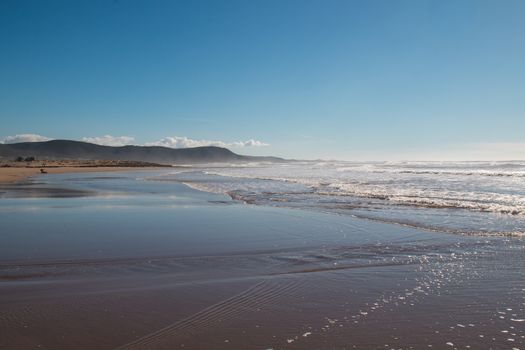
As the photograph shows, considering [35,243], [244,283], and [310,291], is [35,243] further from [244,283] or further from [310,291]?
[310,291]

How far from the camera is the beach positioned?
15.2 ft

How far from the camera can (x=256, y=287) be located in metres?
6.46

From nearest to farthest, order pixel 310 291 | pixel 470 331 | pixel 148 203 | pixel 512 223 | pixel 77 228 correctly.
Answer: pixel 470 331 → pixel 310 291 → pixel 77 228 → pixel 512 223 → pixel 148 203

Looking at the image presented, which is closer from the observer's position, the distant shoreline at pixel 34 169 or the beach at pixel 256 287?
the beach at pixel 256 287

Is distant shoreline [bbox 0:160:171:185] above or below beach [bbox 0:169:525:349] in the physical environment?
above

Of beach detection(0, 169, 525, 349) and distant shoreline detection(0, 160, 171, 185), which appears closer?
beach detection(0, 169, 525, 349)

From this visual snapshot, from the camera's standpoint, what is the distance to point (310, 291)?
6.27 meters

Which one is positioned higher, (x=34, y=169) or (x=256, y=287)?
(x=34, y=169)

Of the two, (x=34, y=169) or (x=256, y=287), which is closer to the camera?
(x=256, y=287)

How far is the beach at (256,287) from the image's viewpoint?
182 inches

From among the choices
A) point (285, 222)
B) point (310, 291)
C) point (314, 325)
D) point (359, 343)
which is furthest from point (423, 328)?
point (285, 222)

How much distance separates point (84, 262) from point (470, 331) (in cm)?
668

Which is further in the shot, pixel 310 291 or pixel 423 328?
pixel 310 291

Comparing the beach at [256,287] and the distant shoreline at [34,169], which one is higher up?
the distant shoreline at [34,169]
